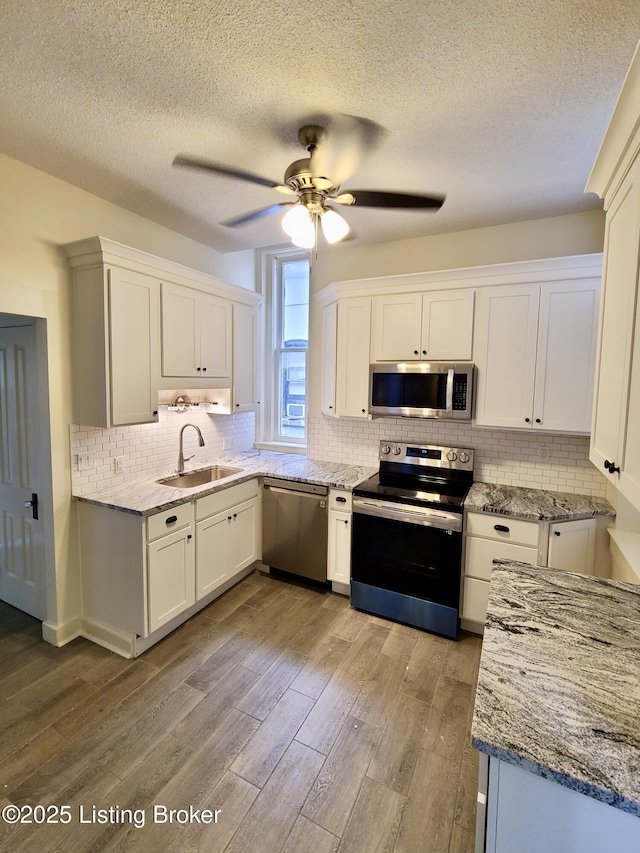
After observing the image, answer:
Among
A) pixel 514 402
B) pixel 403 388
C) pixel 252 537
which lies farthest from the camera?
pixel 252 537

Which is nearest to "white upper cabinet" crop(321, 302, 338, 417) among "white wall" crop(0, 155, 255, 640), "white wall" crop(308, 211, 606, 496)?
"white wall" crop(308, 211, 606, 496)

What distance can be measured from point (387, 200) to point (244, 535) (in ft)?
8.74

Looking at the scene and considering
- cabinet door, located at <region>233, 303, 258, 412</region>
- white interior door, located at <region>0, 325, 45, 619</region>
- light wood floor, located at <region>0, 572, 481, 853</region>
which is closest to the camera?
light wood floor, located at <region>0, 572, 481, 853</region>

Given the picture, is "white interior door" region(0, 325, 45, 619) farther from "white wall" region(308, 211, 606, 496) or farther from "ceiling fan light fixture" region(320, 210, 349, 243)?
"white wall" region(308, 211, 606, 496)

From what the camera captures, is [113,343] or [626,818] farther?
[113,343]

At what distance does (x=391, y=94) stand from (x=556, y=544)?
2591 mm

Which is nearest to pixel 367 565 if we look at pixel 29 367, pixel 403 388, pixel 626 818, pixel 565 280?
pixel 403 388

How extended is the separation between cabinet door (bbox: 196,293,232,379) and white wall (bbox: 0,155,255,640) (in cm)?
69

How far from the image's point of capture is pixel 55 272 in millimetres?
2443

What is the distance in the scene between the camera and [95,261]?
240 cm

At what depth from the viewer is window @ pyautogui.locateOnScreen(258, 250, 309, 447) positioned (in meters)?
4.24

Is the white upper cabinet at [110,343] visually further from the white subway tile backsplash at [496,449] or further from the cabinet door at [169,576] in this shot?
the white subway tile backsplash at [496,449]

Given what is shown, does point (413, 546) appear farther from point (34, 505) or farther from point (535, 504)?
point (34, 505)

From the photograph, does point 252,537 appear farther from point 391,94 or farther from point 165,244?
point 391,94
